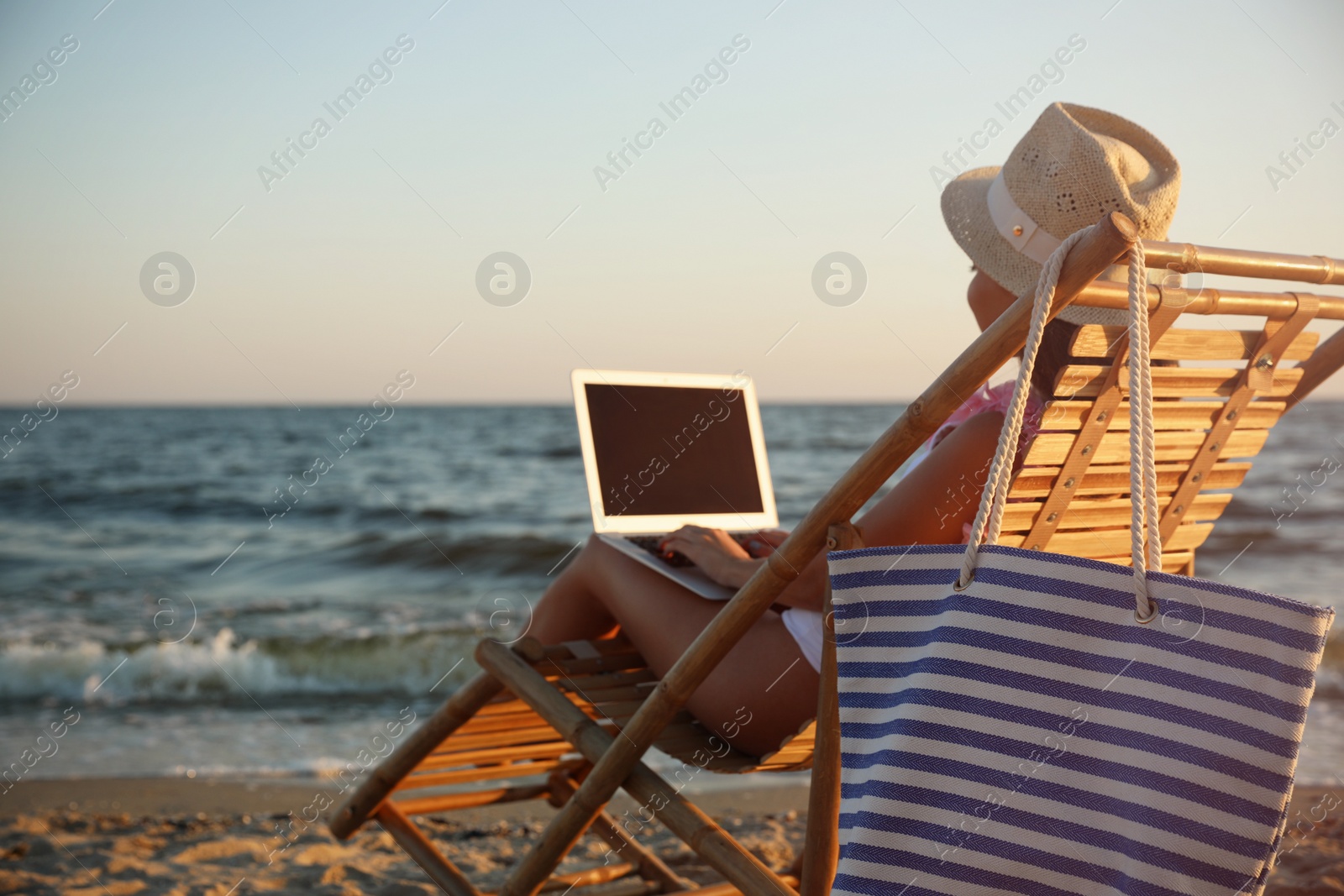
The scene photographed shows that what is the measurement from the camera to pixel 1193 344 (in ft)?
5.08

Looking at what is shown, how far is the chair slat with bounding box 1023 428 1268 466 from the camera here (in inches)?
60.2

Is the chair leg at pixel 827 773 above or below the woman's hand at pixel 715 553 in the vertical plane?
below

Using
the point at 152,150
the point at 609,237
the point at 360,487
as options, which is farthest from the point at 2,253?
the point at 609,237

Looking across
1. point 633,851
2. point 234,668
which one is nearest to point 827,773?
point 633,851

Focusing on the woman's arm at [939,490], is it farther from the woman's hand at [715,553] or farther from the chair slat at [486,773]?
the chair slat at [486,773]

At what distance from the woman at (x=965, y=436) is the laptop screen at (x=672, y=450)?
1.44ft

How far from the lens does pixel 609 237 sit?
8914mm

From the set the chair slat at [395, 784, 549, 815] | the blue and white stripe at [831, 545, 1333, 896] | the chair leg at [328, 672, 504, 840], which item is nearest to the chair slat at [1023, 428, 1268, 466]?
the blue and white stripe at [831, 545, 1333, 896]

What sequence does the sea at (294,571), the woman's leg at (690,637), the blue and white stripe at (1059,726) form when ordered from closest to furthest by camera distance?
the blue and white stripe at (1059,726) → the woman's leg at (690,637) → the sea at (294,571)

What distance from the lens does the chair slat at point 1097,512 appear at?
1598mm

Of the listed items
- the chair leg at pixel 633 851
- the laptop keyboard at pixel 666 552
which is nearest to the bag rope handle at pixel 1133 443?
the laptop keyboard at pixel 666 552

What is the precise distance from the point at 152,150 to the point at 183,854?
1250 cm

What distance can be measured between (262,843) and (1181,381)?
2.97 meters

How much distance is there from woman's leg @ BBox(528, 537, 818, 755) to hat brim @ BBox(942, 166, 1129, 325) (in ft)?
2.61
